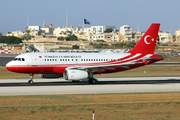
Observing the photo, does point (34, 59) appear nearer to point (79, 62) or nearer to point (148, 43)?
point (79, 62)

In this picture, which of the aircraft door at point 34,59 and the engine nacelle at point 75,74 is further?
the aircraft door at point 34,59

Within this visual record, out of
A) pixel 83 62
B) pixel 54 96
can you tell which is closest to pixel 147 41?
pixel 83 62

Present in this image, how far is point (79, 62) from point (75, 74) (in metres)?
3.11

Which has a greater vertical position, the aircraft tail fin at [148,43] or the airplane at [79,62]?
the aircraft tail fin at [148,43]

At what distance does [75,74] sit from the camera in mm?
37938

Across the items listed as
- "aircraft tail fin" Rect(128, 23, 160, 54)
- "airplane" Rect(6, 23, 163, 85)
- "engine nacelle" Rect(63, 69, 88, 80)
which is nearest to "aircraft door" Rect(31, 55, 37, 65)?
"airplane" Rect(6, 23, 163, 85)

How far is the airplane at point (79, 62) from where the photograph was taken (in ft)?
126

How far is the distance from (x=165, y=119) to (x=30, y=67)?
74.3 feet

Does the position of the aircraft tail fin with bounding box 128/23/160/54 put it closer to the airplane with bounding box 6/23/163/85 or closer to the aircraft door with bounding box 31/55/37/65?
the airplane with bounding box 6/23/163/85

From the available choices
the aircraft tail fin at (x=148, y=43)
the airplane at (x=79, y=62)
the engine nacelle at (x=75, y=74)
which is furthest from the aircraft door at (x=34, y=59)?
the aircraft tail fin at (x=148, y=43)

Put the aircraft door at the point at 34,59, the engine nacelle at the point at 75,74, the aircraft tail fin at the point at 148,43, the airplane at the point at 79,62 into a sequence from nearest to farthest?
1. the engine nacelle at the point at 75,74
2. the airplane at the point at 79,62
3. the aircraft door at the point at 34,59
4. the aircraft tail fin at the point at 148,43

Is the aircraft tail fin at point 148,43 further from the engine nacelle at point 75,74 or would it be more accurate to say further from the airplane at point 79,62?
the engine nacelle at point 75,74

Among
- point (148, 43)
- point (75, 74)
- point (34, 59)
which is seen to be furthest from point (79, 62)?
point (148, 43)

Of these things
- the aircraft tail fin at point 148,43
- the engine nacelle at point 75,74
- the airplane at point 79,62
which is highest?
the aircraft tail fin at point 148,43
